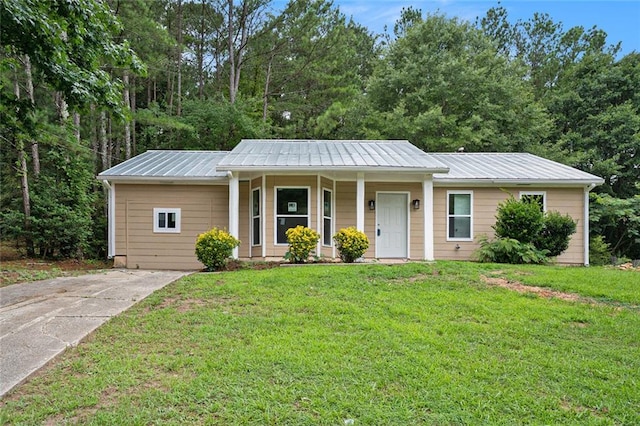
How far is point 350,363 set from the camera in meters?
3.19

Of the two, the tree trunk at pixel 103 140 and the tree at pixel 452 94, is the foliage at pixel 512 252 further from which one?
the tree trunk at pixel 103 140

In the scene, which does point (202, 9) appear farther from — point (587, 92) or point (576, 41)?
point (576, 41)

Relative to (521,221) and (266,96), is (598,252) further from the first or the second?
(266,96)

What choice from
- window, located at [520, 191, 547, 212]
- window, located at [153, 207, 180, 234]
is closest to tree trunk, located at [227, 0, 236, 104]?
window, located at [153, 207, 180, 234]

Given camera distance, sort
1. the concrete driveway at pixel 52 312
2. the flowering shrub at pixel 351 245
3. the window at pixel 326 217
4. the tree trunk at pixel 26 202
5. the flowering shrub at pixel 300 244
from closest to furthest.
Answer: the concrete driveway at pixel 52 312 < the flowering shrub at pixel 300 244 < the flowering shrub at pixel 351 245 < the window at pixel 326 217 < the tree trunk at pixel 26 202

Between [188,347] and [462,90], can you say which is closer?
[188,347]

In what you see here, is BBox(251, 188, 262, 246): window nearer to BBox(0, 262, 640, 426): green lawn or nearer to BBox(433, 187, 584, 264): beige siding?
BBox(0, 262, 640, 426): green lawn

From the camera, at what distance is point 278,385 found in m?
2.81

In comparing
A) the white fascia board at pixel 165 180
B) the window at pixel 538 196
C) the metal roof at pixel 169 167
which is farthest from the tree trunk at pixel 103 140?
the window at pixel 538 196

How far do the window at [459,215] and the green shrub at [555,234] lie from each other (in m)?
1.75

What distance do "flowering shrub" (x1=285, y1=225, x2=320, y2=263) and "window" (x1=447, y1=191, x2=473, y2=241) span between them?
4.52m

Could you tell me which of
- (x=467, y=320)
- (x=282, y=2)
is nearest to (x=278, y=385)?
(x=467, y=320)

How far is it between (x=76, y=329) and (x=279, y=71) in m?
18.3

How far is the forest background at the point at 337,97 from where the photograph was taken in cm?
1420
